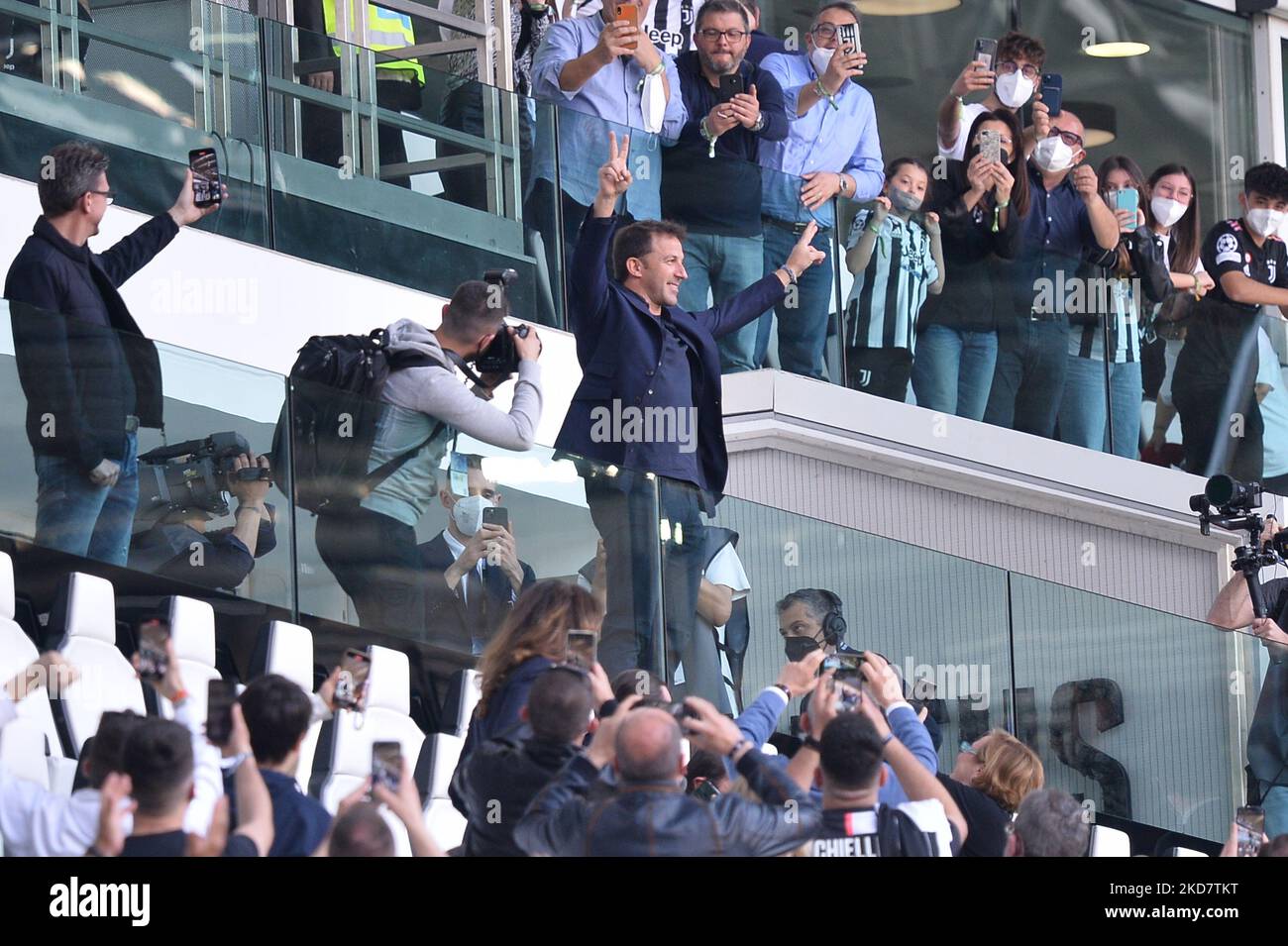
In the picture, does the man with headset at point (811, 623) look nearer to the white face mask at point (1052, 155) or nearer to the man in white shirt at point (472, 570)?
the man in white shirt at point (472, 570)

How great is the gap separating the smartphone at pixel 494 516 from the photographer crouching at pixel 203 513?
0.59 m

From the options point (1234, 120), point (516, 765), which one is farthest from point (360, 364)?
point (1234, 120)

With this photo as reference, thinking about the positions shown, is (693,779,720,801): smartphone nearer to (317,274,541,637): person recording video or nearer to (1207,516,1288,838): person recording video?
(317,274,541,637): person recording video

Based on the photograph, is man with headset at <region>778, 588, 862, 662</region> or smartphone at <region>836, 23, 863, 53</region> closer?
man with headset at <region>778, 588, 862, 662</region>

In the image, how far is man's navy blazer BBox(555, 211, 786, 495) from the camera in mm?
8305

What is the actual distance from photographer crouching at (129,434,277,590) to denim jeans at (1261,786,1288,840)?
3.32 m

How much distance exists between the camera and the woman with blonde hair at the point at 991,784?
7.29 m

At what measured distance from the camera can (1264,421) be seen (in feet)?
35.4

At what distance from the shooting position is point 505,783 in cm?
649

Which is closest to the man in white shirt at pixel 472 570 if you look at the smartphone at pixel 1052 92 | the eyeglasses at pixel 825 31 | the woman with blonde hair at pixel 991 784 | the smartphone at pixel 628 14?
the woman with blonde hair at pixel 991 784

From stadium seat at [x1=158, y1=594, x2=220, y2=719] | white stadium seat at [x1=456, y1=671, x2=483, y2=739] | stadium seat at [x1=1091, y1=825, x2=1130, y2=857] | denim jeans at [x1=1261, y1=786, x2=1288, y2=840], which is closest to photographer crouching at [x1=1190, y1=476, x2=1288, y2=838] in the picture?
denim jeans at [x1=1261, y1=786, x2=1288, y2=840]

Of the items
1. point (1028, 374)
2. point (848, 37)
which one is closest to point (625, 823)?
point (1028, 374)

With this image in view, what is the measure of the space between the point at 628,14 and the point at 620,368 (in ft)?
6.06
